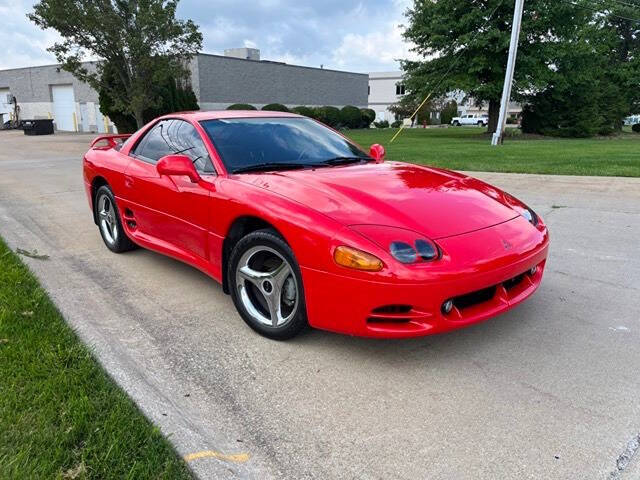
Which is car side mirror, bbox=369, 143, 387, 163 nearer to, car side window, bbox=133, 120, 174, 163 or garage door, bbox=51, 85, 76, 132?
car side window, bbox=133, 120, 174, 163

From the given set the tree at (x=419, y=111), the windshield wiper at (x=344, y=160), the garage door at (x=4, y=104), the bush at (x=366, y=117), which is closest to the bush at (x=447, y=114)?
the tree at (x=419, y=111)

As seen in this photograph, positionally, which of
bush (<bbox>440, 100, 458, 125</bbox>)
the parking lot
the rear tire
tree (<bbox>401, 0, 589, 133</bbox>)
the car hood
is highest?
tree (<bbox>401, 0, 589, 133</bbox>)

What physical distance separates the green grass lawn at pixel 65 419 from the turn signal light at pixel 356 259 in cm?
121

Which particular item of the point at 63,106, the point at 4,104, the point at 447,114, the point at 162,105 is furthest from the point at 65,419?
the point at 447,114

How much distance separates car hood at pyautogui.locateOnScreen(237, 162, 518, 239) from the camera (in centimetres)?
295

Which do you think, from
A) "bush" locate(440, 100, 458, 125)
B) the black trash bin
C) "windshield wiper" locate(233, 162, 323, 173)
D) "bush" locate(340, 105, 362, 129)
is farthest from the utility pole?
"bush" locate(440, 100, 458, 125)

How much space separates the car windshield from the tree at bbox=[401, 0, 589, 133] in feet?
76.6

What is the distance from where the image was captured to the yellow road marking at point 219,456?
7.14 ft

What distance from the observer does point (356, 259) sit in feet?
8.91

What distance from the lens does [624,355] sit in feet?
9.80

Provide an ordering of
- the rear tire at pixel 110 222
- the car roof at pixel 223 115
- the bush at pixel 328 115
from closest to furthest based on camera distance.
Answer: the car roof at pixel 223 115 < the rear tire at pixel 110 222 < the bush at pixel 328 115

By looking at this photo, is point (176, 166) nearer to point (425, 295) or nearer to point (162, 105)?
point (425, 295)

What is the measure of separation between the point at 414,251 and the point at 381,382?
73cm

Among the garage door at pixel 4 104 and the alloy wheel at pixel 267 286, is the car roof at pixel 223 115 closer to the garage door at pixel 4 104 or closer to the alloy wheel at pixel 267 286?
the alloy wheel at pixel 267 286
